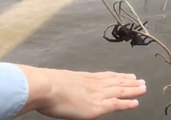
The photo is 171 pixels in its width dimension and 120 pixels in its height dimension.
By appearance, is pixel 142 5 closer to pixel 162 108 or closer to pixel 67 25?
pixel 67 25

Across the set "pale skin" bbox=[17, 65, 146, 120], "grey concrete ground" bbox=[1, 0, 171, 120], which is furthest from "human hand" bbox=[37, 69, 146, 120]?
"grey concrete ground" bbox=[1, 0, 171, 120]

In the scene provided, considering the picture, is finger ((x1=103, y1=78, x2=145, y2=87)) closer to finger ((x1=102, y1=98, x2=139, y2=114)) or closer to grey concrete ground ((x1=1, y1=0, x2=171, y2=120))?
finger ((x1=102, y1=98, x2=139, y2=114))

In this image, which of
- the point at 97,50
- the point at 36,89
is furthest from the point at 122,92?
the point at 97,50

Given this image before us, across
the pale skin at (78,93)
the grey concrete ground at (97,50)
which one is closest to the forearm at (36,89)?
the pale skin at (78,93)

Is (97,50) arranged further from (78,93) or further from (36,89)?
(36,89)

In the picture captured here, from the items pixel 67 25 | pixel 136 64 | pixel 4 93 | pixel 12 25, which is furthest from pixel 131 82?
pixel 12 25

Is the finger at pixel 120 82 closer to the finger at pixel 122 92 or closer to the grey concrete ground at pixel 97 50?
the finger at pixel 122 92

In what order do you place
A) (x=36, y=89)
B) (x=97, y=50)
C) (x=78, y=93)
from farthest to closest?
1. (x=97, y=50)
2. (x=78, y=93)
3. (x=36, y=89)
